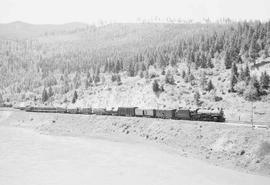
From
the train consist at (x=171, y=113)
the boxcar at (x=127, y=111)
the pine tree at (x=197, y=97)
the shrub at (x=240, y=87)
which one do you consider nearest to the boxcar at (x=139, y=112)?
the train consist at (x=171, y=113)

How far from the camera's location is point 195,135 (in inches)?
1864

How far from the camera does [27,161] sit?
137 feet

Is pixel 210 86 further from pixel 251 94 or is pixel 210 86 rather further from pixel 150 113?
pixel 150 113

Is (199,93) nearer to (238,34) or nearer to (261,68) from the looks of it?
(261,68)

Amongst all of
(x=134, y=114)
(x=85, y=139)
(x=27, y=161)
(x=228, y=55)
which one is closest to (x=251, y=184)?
(x=27, y=161)

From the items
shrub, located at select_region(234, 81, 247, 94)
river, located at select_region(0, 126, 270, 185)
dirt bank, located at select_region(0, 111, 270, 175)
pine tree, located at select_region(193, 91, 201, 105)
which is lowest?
river, located at select_region(0, 126, 270, 185)

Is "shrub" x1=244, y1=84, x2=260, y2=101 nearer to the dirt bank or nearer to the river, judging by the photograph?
the dirt bank

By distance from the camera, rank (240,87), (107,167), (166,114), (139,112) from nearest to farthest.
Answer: (107,167), (166,114), (139,112), (240,87)

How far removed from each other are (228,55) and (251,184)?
8756 centimetres

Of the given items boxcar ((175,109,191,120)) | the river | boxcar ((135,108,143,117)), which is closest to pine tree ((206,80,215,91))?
boxcar ((135,108,143,117))

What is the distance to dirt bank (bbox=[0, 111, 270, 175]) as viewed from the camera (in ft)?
121

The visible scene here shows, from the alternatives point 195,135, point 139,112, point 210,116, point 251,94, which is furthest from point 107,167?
point 251,94

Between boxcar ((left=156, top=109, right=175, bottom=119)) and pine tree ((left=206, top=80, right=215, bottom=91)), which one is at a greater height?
pine tree ((left=206, top=80, right=215, bottom=91))

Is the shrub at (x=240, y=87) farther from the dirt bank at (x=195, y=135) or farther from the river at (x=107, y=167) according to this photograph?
the river at (x=107, y=167)
